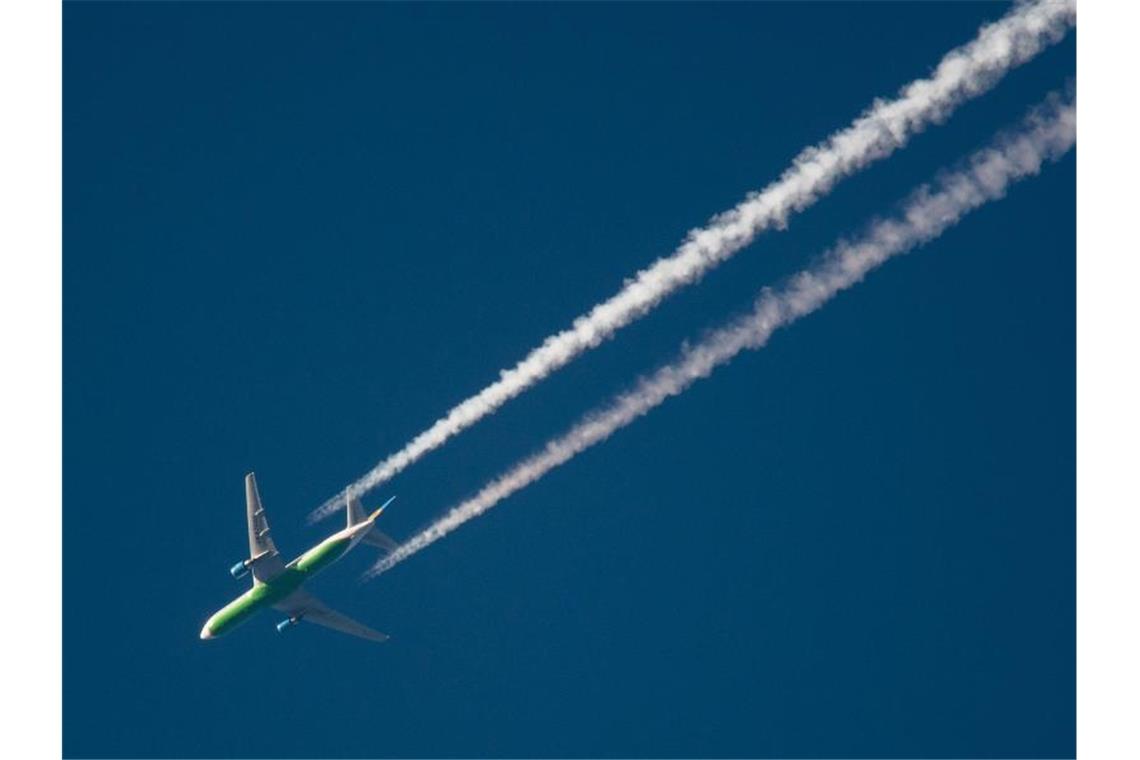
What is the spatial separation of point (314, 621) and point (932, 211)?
75.7ft

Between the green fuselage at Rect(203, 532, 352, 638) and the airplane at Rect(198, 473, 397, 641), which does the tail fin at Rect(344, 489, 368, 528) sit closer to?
the airplane at Rect(198, 473, 397, 641)

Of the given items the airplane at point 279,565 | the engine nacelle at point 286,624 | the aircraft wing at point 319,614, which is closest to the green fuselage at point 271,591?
the airplane at point 279,565

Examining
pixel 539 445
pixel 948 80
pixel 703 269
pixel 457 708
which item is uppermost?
pixel 948 80

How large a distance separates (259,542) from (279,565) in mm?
Result: 914

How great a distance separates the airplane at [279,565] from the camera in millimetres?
46812

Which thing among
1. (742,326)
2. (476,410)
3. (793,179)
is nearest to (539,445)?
(476,410)

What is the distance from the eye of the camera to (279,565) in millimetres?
48938

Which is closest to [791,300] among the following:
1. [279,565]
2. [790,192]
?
[790,192]

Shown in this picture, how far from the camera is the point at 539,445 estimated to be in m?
45.4

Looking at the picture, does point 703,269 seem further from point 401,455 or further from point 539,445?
point 401,455

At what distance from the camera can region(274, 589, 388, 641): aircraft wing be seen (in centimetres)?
5081

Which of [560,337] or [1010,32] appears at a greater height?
[1010,32]

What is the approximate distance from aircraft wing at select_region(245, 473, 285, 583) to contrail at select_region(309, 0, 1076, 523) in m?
5.21

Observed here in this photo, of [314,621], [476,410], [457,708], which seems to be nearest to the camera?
[476,410]
